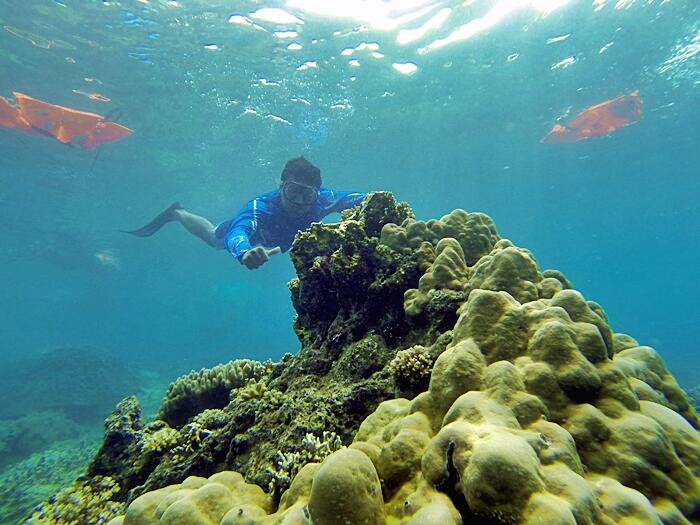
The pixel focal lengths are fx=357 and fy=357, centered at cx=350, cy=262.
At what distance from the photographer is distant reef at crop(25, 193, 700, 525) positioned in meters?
1.82

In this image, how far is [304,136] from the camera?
74.0ft

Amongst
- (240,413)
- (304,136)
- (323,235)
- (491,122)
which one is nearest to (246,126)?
(304,136)

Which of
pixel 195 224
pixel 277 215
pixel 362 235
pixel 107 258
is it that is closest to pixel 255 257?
pixel 362 235

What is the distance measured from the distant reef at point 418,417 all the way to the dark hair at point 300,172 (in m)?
3.34

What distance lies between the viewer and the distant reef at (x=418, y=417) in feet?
5.97

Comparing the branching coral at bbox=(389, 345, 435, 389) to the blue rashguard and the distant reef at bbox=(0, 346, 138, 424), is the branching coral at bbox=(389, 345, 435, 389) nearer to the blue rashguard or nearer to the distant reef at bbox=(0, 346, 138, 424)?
the blue rashguard

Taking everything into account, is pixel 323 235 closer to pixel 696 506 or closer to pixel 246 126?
pixel 696 506

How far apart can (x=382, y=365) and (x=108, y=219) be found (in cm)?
4087

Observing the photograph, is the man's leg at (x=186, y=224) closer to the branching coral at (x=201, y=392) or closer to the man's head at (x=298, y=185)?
the man's head at (x=298, y=185)

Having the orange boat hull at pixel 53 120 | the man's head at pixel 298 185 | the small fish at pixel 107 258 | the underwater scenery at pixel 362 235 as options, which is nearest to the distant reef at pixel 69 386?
the underwater scenery at pixel 362 235

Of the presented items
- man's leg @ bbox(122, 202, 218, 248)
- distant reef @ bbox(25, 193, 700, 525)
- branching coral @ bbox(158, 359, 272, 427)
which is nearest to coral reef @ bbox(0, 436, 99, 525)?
branching coral @ bbox(158, 359, 272, 427)

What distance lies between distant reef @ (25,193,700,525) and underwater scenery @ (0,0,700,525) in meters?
0.02

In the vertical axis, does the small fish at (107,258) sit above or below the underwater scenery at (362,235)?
above

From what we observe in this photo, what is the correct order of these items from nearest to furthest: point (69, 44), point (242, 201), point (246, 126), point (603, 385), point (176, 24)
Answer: point (603, 385) → point (176, 24) → point (69, 44) → point (246, 126) → point (242, 201)
